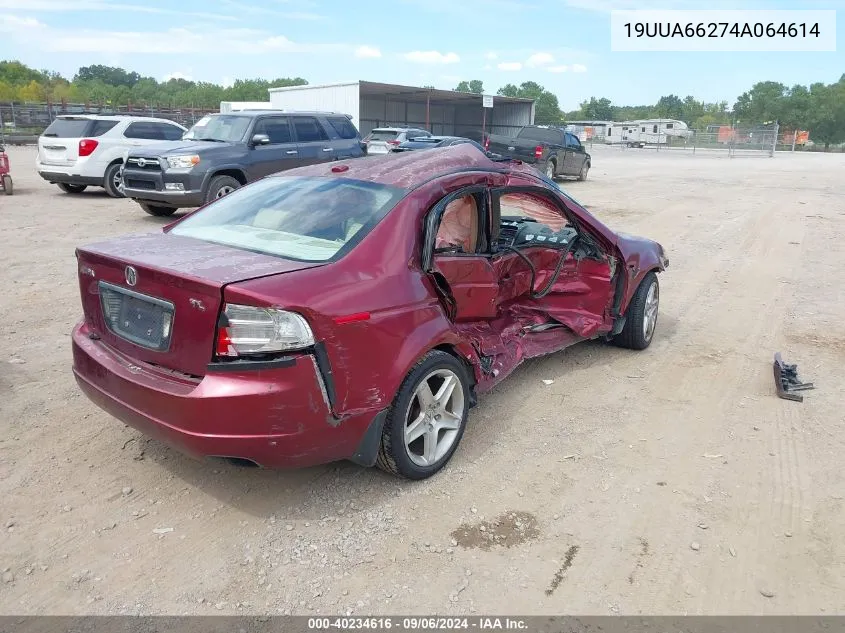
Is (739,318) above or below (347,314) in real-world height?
below

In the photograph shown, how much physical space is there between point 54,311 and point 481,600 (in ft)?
16.8

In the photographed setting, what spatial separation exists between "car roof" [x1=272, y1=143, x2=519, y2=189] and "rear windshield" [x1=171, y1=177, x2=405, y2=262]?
0.29ft

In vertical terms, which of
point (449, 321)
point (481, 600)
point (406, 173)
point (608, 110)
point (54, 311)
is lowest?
point (481, 600)

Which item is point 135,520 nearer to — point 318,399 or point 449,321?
point 318,399

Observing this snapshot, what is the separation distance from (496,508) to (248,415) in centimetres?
130

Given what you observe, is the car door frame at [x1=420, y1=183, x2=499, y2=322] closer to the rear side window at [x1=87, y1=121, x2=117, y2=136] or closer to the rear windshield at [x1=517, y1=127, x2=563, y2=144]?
the rear side window at [x1=87, y1=121, x2=117, y2=136]

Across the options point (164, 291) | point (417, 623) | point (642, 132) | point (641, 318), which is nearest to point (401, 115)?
point (641, 318)

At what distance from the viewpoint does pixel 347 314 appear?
298 cm

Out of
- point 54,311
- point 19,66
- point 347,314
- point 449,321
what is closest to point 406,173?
point 449,321

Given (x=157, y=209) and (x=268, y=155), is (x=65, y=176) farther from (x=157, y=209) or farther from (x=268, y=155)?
(x=268, y=155)

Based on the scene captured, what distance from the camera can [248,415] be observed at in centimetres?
281

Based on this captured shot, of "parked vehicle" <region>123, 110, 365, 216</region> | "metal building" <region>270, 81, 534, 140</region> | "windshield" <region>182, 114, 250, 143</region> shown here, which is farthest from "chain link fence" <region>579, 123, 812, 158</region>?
"windshield" <region>182, 114, 250, 143</region>

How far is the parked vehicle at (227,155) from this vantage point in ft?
35.0

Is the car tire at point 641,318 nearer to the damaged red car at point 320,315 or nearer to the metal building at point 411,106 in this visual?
the damaged red car at point 320,315
